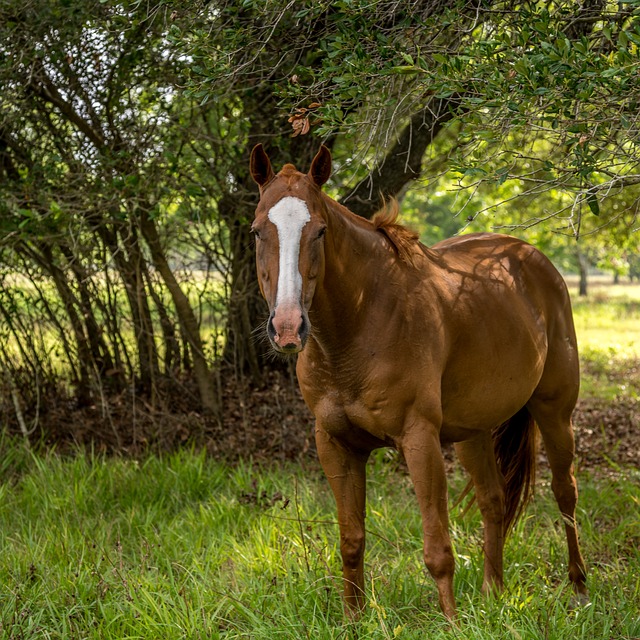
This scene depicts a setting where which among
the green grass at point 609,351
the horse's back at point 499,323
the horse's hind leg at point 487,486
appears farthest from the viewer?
the green grass at point 609,351

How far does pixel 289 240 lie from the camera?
9.31ft

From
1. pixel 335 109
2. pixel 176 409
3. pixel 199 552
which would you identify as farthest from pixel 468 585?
pixel 176 409

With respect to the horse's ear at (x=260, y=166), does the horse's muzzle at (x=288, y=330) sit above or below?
below

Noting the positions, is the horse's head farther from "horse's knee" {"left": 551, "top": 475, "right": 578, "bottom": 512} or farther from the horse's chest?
"horse's knee" {"left": 551, "top": 475, "right": 578, "bottom": 512}

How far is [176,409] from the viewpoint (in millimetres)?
6809

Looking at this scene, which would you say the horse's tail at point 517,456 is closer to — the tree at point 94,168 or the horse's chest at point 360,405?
the horse's chest at point 360,405

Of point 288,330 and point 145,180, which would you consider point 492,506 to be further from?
point 145,180

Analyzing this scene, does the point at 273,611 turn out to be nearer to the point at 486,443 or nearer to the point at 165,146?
the point at 486,443

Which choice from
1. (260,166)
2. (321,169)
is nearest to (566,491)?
(321,169)

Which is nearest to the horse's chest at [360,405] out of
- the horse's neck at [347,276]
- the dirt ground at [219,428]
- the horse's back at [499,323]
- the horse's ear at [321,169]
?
the horse's neck at [347,276]

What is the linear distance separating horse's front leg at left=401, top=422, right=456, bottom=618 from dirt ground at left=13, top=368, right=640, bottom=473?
111 inches

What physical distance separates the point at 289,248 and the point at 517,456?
8.02ft

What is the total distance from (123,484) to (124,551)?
928 millimetres

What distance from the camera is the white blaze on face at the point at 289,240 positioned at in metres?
2.76
